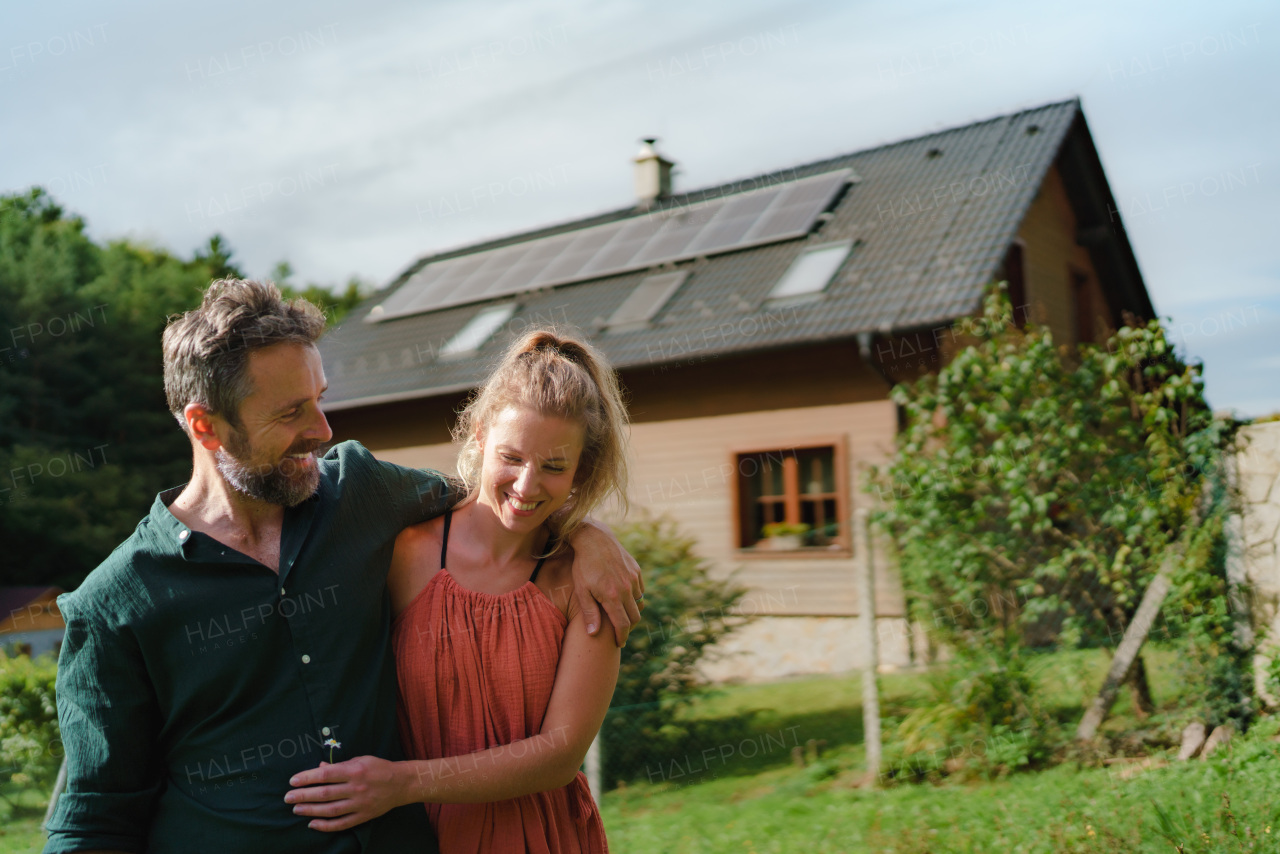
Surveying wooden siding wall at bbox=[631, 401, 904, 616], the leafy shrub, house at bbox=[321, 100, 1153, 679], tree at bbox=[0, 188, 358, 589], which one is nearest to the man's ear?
the leafy shrub

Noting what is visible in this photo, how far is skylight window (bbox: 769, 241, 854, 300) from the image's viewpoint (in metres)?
11.6

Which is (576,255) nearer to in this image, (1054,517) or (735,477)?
(735,477)

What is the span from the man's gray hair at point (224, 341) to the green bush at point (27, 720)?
15.3 feet

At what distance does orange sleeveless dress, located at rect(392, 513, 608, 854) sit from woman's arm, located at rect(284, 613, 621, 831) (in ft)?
0.19

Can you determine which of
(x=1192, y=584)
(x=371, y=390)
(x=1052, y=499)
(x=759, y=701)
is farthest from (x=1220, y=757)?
(x=371, y=390)

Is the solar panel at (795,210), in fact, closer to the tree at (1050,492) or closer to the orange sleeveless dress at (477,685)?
the tree at (1050,492)

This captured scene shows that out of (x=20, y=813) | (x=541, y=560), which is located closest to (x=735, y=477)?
(x=20, y=813)

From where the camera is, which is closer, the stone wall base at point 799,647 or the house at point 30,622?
the house at point 30,622

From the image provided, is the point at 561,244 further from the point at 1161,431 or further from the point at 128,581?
the point at 128,581

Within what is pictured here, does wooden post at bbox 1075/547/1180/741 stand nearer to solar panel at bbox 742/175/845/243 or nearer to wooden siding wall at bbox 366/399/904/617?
wooden siding wall at bbox 366/399/904/617

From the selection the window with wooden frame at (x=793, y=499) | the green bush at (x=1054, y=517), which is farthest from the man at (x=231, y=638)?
the window with wooden frame at (x=793, y=499)

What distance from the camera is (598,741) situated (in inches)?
241

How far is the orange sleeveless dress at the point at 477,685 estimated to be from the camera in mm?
2062

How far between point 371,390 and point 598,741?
1000 centimetres
